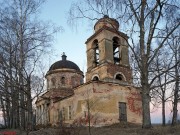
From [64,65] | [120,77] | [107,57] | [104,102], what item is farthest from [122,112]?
[64,65]

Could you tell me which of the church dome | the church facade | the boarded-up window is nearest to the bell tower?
the church facade

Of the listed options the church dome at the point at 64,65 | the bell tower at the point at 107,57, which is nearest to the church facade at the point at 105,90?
the bell tower at the point at 107,57

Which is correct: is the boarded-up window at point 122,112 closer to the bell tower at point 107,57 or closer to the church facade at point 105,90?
the church facade at point 105,90

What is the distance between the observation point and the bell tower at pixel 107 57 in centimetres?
2638

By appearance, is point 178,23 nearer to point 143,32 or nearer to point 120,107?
point 143,32

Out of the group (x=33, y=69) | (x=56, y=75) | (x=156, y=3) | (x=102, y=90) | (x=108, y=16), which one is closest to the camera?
(x=156, y=3)

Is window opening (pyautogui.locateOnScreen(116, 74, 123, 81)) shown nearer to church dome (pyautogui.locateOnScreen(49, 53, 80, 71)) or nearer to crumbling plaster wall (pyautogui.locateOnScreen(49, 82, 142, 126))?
crumbling plaster wall (pyautogui.locateOnScreen(49, 82, 142, 126))

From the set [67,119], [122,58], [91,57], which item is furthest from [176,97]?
[67,119]

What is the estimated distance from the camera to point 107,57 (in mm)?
26391

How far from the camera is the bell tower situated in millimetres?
26375

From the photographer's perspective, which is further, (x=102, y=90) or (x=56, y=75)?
(x=56, y=75)

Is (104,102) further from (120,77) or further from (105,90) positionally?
(120,77)

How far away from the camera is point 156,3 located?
1393 cm

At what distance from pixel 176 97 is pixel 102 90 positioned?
20.6 ft
